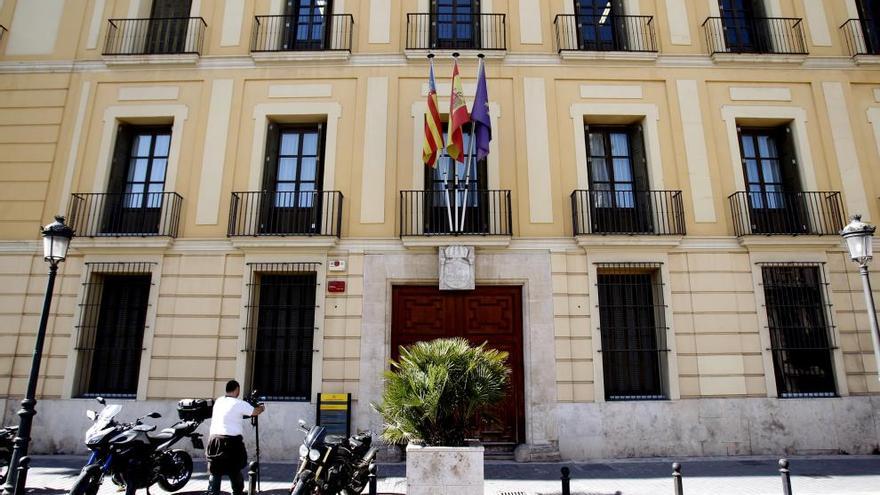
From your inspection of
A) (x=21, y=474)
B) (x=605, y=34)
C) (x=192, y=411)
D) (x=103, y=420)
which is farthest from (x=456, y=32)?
(x=21, y=474)

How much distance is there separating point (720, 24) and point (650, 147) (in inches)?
145

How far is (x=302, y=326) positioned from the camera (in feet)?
33.2

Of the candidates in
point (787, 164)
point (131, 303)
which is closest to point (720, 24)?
point (787, 164)

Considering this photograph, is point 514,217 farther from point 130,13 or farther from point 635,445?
point 130,13

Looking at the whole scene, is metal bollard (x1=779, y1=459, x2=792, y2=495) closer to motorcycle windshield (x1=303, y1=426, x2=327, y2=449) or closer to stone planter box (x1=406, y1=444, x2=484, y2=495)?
stone planter box (x1=406, y1=444, x2=484, y2=495)

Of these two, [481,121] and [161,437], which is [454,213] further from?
[161,437]

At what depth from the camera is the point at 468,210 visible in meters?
10.6

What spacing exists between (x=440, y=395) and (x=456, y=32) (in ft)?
29.4

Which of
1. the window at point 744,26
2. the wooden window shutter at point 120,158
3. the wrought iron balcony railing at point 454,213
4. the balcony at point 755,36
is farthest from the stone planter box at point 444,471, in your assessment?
the window at point 744,26

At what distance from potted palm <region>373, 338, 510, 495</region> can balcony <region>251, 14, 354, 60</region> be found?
776 cm

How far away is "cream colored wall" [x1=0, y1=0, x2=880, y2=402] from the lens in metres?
9.78

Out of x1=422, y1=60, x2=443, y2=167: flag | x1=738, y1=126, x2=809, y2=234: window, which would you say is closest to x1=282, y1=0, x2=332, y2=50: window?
x1=422, y1=60, x2=443, y2=167: flag

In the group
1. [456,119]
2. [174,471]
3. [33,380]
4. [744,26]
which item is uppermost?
[744,26]

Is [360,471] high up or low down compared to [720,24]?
down
